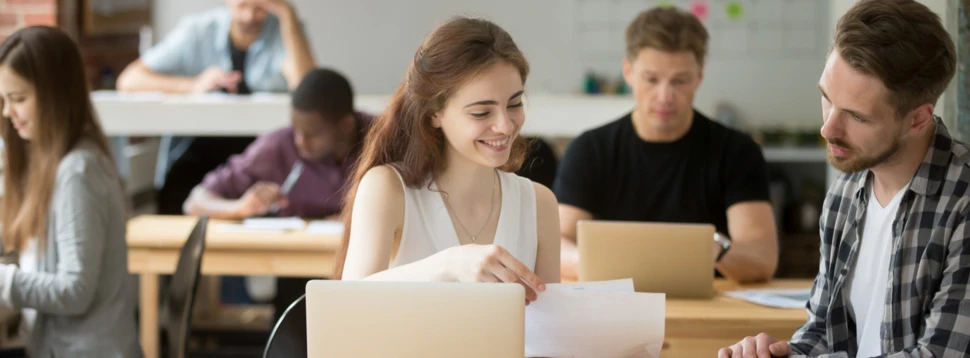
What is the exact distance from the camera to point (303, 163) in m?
3.80

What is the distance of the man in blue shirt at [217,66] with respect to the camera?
4.60 m

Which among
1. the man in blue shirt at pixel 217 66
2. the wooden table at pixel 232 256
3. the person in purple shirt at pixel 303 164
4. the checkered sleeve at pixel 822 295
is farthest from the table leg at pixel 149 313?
the checkered sleeve at pixel 822 295

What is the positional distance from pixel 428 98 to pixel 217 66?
131 inches

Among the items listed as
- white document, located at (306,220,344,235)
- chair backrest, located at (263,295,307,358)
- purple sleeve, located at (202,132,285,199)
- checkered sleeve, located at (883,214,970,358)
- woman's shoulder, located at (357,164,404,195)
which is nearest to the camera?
checkered sleeve, located at (883,214,970,358)

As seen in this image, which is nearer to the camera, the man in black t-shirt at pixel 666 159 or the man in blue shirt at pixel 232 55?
the man in black t-shirt at pixel 666 159

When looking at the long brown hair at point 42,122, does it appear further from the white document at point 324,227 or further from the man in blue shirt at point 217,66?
the man in blue shirt at point 217,66

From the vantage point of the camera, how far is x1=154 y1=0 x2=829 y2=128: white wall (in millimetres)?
5934

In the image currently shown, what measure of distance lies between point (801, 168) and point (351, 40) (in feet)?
8.72

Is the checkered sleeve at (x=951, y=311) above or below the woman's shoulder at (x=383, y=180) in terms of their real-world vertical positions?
below

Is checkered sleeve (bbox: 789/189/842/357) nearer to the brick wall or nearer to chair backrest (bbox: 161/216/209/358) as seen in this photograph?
chair backrest (bbox: 161/216/209/358)

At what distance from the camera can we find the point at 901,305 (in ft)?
5.30

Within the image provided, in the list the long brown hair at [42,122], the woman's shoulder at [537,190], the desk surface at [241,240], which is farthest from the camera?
the desk surface at [241,240]

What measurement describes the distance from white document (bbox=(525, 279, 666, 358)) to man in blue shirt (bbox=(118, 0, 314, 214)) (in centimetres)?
327

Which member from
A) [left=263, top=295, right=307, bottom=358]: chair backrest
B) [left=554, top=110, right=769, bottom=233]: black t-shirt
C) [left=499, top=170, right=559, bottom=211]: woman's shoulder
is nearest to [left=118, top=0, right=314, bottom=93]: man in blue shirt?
[left=554, top=110, right=769, bottom=233]: black t-shirt
